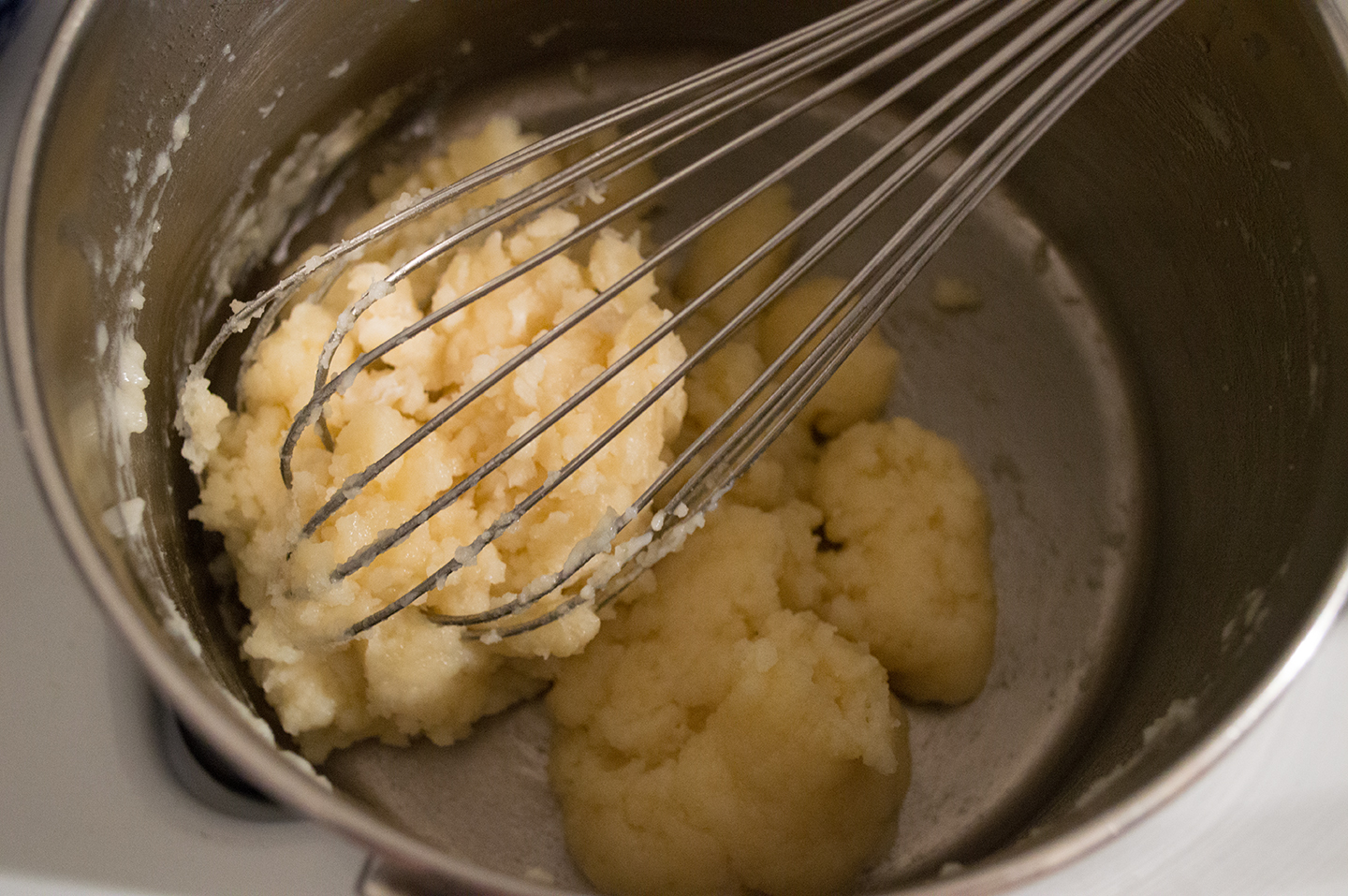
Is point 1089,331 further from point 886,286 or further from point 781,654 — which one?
point 781,654

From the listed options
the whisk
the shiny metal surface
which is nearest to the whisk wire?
the whisk

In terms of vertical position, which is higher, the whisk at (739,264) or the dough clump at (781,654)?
the whisk at (739,264)

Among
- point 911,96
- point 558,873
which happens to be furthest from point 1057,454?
point 558,873

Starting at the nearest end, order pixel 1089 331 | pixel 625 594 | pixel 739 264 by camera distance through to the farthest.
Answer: pixel 739 264 < pixel 625 594 < pixel 1089 331

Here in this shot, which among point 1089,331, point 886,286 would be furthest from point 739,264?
point 1089,331

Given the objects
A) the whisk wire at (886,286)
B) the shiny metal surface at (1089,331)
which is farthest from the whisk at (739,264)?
the shiny metal surface at (1089,331)

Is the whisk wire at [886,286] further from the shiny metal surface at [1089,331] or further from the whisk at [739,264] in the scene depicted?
the shiny metal surface at [1089,331]

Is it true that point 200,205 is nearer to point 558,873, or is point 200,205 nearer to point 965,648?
point 558,873
